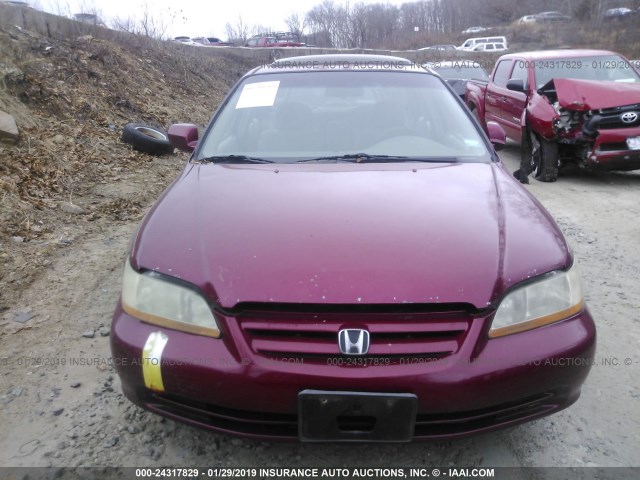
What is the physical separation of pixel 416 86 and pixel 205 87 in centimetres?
1029

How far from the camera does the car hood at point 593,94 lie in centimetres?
591

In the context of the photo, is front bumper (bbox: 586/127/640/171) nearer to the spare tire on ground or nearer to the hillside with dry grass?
the hillside with dry grass

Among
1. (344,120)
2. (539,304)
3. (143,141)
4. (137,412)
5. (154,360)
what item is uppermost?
(344,120)

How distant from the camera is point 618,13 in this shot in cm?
3238

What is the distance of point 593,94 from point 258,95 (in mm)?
4655

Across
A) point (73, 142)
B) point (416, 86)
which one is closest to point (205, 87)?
point (73, 142)

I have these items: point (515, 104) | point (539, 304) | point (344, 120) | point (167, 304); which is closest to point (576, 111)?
point (515, 104)

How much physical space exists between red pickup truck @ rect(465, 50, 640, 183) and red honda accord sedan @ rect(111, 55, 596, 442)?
4.58 m

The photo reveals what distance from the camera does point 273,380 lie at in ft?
5.19

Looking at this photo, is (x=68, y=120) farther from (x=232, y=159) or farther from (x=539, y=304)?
(x=539, y=304)

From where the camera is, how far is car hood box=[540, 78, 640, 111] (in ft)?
19.4

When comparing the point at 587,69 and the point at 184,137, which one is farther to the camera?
the point at 587,69

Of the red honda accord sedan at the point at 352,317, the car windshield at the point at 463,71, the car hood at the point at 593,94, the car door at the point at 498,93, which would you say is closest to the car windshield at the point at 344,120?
the red honda accord sedan at the point at 352,317

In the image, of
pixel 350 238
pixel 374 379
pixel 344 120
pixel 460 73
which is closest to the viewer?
pixel 374 379
